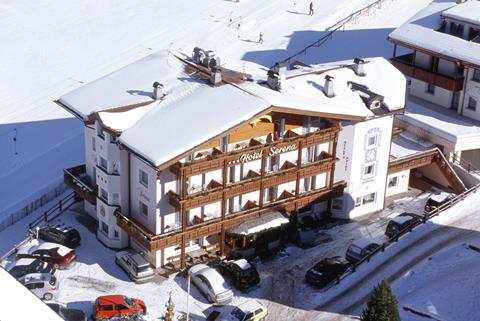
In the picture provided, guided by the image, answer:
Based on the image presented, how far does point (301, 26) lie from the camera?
103 m

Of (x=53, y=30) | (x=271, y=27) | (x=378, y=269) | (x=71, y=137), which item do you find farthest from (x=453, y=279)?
(x=53, y=30)

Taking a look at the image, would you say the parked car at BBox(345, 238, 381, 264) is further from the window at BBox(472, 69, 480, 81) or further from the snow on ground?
the snow on ground

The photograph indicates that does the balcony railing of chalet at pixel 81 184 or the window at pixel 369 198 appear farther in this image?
the window at pixel 369 198

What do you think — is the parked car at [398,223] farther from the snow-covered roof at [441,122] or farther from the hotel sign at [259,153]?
the snow-covered roof at [441,122]

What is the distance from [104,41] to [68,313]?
51.3 m

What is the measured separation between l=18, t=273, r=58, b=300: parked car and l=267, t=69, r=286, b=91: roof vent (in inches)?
698

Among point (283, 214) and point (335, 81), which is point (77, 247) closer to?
point (283, 214)

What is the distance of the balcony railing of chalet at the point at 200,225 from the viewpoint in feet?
184

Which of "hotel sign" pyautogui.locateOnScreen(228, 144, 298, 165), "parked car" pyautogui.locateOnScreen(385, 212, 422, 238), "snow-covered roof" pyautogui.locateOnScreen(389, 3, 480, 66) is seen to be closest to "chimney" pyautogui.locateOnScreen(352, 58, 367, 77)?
"hotel sign" pyautogui.locateOnScreen(228, 144, 298, 165)

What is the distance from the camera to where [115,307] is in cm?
5206

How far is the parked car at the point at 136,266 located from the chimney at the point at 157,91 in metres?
9.73

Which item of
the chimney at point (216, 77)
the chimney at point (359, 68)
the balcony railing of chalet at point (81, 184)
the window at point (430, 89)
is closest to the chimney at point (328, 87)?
the chimney at point (359, 68)

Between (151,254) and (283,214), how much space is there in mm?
9122

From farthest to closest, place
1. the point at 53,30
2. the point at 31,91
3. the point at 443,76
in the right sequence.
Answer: the point at 53,30 < the point at 31,91 < the point at 443,76
